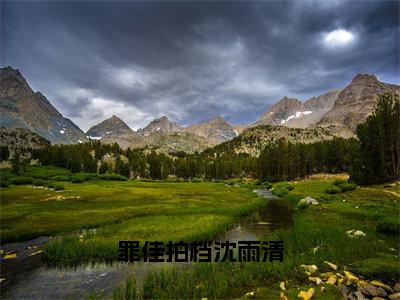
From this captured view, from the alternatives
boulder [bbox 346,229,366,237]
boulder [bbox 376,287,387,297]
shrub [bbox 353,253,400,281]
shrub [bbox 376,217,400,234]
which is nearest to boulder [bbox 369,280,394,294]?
boulder [bbox 376,287,387,297]

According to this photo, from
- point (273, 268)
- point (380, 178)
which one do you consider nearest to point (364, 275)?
point (273, 268)

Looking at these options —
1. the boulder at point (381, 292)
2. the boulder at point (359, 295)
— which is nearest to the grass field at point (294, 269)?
the boulder at point (359, 295)

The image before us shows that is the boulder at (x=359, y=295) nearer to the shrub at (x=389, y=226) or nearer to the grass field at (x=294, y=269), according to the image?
the grass field at (x=294, y=269)

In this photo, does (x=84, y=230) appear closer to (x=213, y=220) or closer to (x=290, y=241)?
(x=213, y=220)

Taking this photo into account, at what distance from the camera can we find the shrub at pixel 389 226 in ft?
98.5

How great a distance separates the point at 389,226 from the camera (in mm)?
30406

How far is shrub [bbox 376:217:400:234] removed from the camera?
1182 inches

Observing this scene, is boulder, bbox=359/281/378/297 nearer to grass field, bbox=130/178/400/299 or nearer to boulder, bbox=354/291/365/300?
boulder, bbox=354/291/365/300

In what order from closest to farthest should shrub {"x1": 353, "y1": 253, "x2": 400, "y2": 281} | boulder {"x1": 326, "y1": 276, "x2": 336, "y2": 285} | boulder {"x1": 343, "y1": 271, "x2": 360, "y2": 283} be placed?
boulder {"x1": 326, "y1": 276, "x2": 336, "y2": 285}
boulder {"x1": 343, "y1": 271, "x2": 360, "y2": 283}
shrub {"x1": 353, "y1": 253, "x2": 400, "y2": 281}

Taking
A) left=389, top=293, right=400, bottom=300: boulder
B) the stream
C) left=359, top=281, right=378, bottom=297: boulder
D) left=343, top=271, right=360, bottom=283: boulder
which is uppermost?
left=343, top=271, right=360, bottom=283: boulder

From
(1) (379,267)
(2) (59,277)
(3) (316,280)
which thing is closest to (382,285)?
(1) (379,267)

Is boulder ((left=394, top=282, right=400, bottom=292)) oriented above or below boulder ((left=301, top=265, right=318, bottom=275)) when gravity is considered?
below

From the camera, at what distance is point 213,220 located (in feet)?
140

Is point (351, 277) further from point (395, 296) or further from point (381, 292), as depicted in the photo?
point (395, 296)
